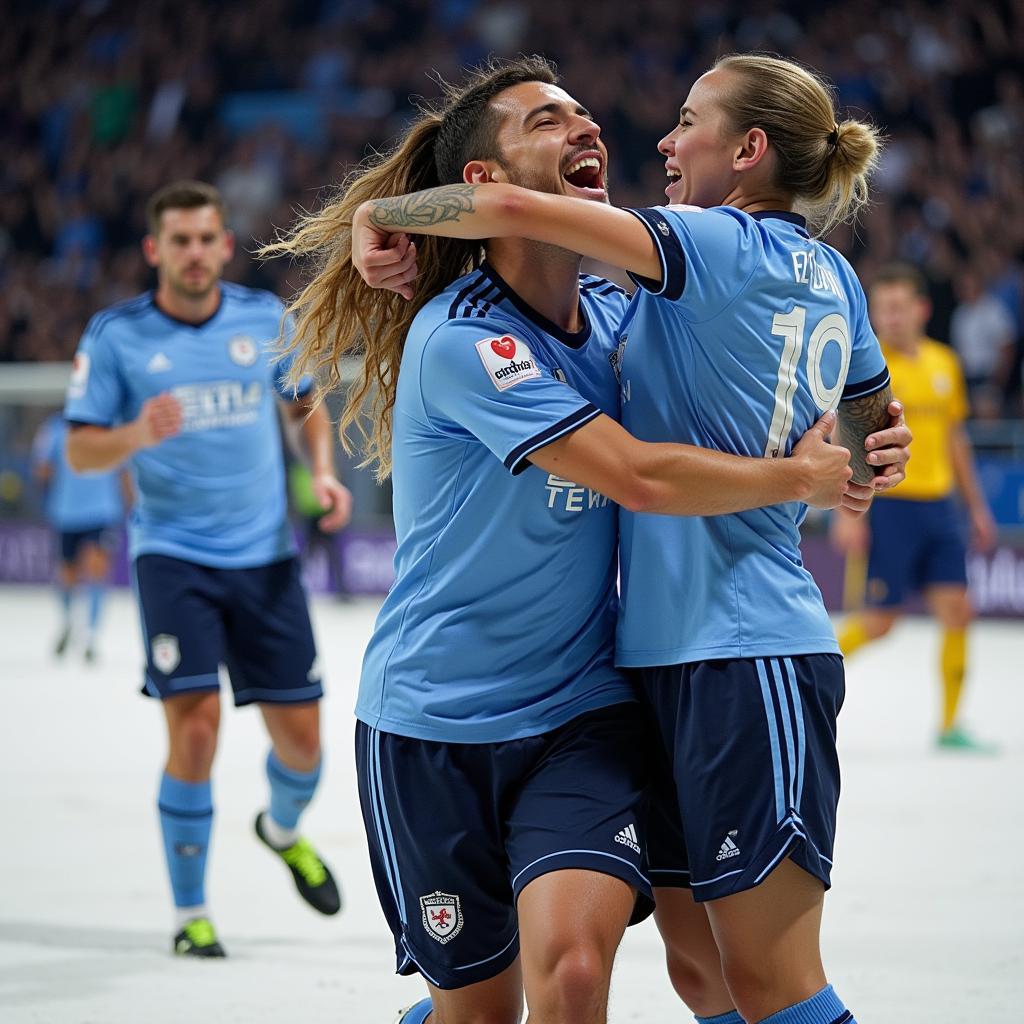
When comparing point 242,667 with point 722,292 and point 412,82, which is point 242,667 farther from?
point 412,82

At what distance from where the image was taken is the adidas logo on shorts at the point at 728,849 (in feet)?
8.28

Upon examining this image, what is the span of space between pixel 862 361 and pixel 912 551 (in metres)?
5.40

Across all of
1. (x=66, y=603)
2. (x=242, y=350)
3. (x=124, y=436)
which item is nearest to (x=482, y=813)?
(x=124, y=436)

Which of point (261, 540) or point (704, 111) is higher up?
point (704, 111)

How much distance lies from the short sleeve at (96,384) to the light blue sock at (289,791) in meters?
1.30

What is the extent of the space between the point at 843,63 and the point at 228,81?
936 cm

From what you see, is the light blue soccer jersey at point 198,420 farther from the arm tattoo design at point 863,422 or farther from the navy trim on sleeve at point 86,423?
the arm tattoo design at point 863,422

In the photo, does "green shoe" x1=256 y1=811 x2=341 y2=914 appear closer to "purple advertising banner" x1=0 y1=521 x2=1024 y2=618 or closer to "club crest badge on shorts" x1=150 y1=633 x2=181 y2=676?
"club crest badge on shorts" x1=150 y1=633 x2=181 y2=676

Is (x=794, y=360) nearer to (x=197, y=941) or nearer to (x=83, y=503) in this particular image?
(x=197, y=941)

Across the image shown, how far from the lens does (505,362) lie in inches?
101

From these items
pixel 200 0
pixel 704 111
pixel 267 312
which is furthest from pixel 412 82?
pixel 704 111

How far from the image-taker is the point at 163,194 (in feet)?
17.3

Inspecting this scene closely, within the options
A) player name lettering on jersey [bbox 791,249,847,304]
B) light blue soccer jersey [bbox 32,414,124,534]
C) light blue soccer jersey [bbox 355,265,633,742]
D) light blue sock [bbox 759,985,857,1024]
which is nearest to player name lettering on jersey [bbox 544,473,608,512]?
light blue soccer jersey [bbox 355,265,633,742]

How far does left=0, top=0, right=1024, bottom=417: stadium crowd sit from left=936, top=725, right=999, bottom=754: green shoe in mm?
6393
